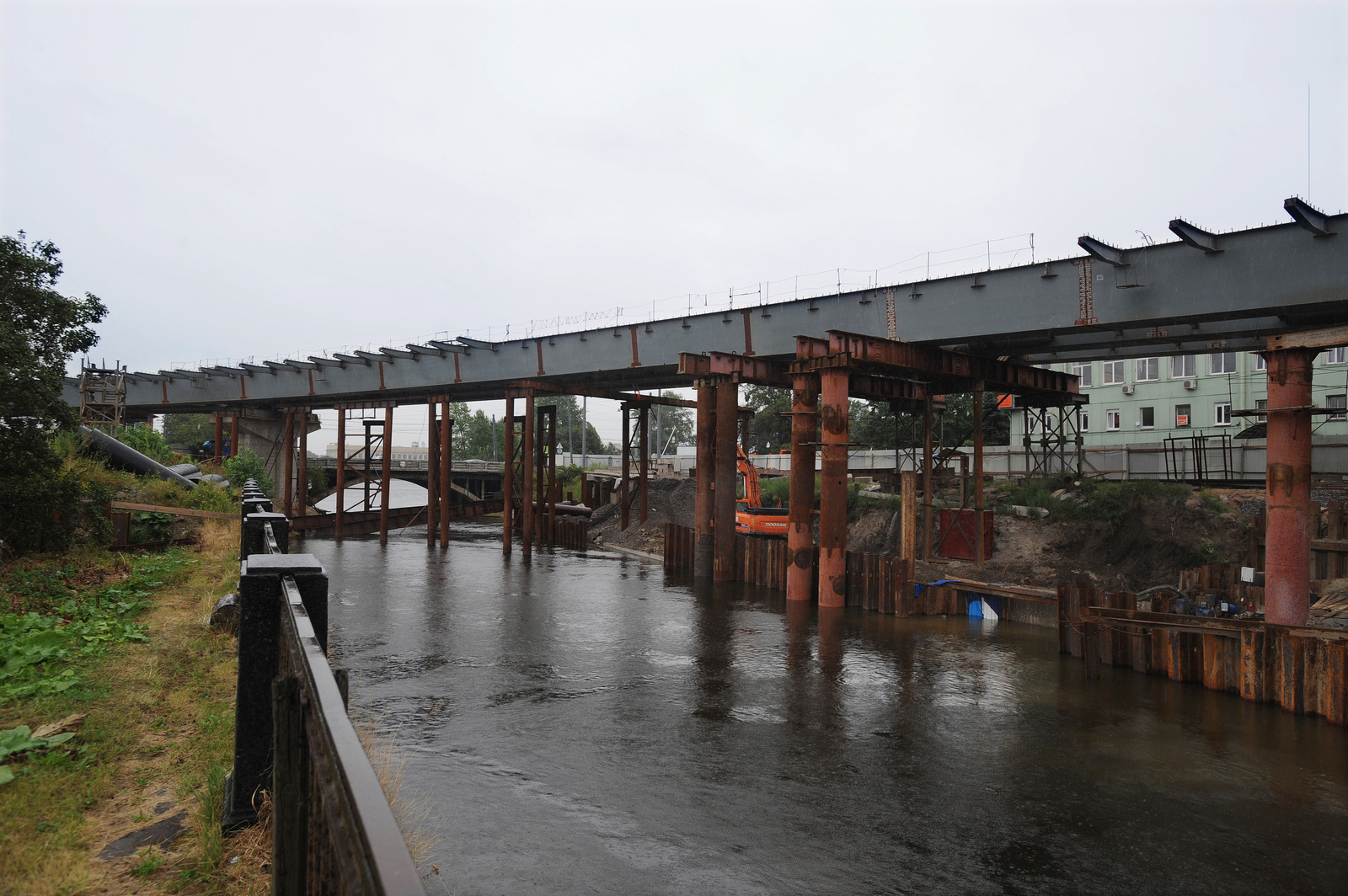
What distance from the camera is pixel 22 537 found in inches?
491

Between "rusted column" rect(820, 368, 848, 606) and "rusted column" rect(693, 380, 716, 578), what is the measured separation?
19.2 ft

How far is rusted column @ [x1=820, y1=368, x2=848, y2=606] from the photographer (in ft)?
64.3

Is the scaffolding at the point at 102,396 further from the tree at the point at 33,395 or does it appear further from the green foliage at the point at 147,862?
the green foliage at the point at 147,862

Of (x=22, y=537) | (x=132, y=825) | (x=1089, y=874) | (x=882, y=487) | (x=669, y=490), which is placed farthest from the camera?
(x=669, y=490)

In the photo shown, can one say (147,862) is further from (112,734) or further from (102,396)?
(102,396)

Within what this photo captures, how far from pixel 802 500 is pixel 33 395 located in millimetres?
15914

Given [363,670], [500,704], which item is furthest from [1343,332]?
[363,670]

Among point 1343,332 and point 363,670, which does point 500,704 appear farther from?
point 1343,332

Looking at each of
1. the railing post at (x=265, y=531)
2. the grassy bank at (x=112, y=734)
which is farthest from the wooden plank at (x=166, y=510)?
the railing post at (x=265, y=531)

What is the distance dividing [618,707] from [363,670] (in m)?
4.64

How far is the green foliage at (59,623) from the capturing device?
752cm

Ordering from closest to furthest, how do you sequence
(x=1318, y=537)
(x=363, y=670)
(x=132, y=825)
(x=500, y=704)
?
1. (x=132, y=825)
2. (x=500, y=704)
3. (x=363, y=670)
4. (x=1318, y=537)

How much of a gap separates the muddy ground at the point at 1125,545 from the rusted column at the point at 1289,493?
9509mm

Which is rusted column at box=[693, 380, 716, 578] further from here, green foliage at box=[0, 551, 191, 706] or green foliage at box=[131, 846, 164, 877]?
green foliage at box=[131, 846, 164, 877]
